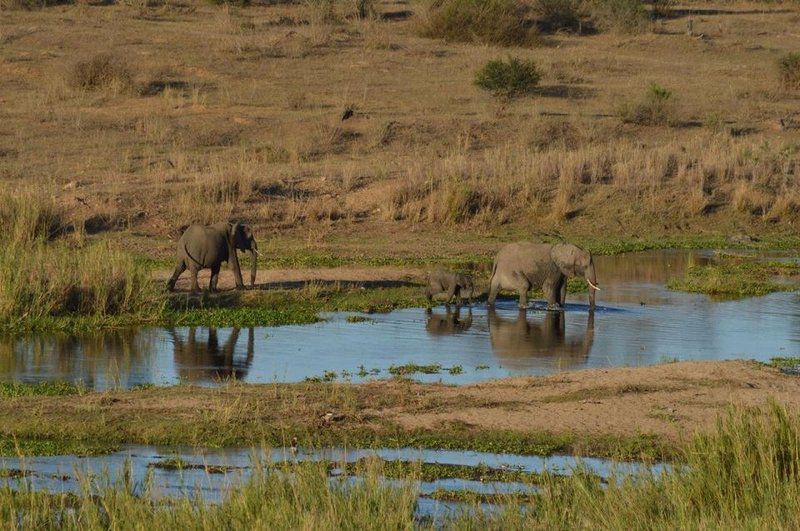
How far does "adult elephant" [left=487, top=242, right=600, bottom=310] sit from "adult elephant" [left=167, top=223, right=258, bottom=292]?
3108 millimetres

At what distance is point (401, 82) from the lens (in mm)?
34000

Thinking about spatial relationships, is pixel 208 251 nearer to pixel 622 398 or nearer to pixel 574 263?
pixel 574 263

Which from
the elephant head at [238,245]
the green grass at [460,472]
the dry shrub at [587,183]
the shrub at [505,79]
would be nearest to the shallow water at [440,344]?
the elephant head at [238,245]

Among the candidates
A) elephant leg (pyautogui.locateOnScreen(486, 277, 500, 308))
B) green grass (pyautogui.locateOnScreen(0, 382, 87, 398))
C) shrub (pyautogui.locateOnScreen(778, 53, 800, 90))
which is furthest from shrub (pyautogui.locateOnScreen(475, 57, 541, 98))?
green grass (pyautogui.locateOnScreen(0, 382, 87, 398))

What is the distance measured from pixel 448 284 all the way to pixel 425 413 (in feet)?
20.5

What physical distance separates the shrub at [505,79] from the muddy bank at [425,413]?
20251 millimetres

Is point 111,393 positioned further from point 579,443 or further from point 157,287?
point 157,287

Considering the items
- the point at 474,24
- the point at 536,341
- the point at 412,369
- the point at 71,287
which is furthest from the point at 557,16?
the point at 412,369

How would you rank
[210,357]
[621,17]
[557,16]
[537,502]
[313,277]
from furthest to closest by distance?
[557,16] < [621,17] < [313,277] < [210,357] < [537,502]

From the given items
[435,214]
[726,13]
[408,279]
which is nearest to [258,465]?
[408,279]

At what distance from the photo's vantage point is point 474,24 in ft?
135

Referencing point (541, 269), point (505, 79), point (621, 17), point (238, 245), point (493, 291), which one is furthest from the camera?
point (621, 17)

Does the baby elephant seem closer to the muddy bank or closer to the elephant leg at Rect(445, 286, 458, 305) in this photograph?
the elephant leg at Rect(445, 286, 458, 305)

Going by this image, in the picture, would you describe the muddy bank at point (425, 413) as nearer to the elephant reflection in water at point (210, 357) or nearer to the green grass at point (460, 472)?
the green grass at point (460, 472)
